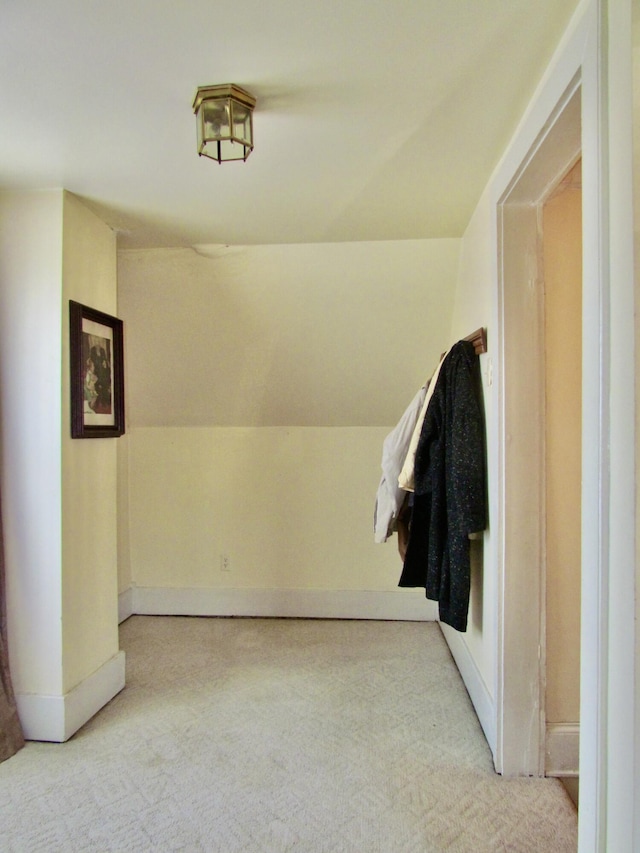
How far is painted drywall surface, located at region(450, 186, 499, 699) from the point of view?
1.80 metres

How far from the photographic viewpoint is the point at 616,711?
83cm

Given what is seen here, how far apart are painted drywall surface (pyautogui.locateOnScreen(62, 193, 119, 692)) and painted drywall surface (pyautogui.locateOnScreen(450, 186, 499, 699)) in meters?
1.63

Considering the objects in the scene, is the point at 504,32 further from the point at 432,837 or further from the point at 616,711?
the point at 432,837

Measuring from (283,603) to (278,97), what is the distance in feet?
8.88

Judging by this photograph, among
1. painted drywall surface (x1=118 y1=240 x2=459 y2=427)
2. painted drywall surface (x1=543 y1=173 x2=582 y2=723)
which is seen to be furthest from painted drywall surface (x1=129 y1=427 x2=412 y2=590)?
painted drywall surface (x1=543 y1=173 x2=582 y2=723)

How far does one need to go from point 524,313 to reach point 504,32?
32.7 inches

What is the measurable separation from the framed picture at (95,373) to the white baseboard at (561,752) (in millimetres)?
2100

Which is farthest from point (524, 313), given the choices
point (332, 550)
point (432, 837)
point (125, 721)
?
point (125, 721)

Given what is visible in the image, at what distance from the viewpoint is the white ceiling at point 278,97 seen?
3.54 ft

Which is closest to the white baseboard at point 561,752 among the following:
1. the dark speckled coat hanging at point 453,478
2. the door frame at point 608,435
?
the dark speckled coat hanging at point 453,478

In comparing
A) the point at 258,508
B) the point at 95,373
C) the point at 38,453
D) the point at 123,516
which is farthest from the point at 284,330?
the point at 123,516

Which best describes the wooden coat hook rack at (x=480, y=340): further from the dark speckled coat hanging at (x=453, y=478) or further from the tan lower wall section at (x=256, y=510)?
the tan lower wall section at (x=256, y=510)

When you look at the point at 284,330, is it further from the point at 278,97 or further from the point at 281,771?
the point at 281,771

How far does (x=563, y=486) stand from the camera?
5.78ft
